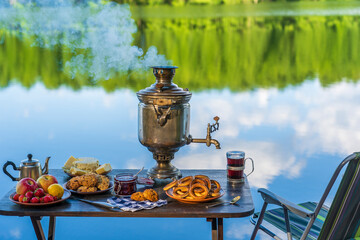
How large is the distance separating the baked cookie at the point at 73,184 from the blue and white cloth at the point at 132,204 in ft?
0.64

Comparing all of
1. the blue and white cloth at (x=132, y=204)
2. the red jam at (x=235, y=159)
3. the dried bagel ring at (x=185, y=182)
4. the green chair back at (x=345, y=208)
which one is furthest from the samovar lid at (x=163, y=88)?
the green chair back at (x=345, y=208)

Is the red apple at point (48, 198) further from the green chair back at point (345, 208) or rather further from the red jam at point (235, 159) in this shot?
the green chair back at point (345, 208)

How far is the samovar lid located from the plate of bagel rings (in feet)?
1.66

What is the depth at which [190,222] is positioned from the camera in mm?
4035

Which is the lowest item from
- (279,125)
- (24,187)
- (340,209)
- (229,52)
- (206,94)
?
(279,125)

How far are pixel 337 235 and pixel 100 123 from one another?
663 centimetres

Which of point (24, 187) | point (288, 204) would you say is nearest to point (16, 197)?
point (24, 187)

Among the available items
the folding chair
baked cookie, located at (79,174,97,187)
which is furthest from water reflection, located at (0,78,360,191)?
baked cookie, located at (79,174,97,187)

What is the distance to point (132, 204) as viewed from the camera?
7.59 ft

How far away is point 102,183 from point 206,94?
8.40 meters

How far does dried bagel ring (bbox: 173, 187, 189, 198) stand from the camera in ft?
7.82

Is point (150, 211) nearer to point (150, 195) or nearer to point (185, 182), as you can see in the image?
point (150, 195)

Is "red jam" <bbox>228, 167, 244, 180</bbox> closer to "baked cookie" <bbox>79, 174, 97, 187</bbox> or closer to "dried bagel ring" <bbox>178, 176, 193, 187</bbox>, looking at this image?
"dried bagel ring" <bbox>178, 176, 193, 187</bbox>

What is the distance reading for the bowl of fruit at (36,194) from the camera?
2.28 metres
